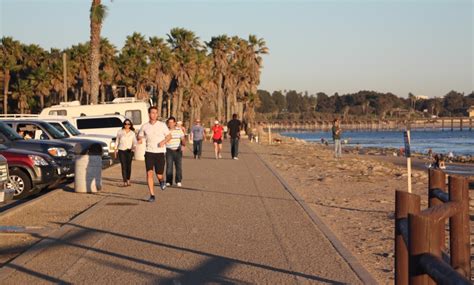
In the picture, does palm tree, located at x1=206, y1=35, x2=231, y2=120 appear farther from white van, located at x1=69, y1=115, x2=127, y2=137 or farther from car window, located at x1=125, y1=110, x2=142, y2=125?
white van, located at x1=69, y1=115, x2=127, y2=137

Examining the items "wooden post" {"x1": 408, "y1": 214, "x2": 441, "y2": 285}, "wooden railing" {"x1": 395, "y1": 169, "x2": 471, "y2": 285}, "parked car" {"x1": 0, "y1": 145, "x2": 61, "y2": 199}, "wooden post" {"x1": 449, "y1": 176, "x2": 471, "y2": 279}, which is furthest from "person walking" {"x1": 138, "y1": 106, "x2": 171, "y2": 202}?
"wooden post" {"x1": 408, "y1": 214, "x2": 441, "y2": 285}

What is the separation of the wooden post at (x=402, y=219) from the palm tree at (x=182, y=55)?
2535 inches

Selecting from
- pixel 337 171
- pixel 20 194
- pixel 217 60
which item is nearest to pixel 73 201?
pixel 20 194

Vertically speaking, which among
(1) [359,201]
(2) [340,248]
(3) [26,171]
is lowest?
(1) [359,201]

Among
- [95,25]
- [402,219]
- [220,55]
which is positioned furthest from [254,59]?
[402,219]

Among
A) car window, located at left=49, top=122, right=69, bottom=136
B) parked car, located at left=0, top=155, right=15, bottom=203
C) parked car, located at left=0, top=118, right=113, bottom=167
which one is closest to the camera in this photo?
parked car, located at left=0, top=155, right=15, bottom=203

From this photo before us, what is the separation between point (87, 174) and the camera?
1717 centimetres

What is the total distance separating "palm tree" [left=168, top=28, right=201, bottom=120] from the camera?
229 ft

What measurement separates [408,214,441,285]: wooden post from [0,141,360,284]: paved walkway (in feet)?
12.5

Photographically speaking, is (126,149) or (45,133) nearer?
(126,149)

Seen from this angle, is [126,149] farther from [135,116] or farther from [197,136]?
[135,116]

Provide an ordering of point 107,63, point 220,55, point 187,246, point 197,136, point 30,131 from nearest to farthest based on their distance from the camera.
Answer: point 187,246, point 30,131, point 197,136, point 107,63, point 220,55

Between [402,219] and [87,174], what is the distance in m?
12.8

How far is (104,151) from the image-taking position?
2380cm
